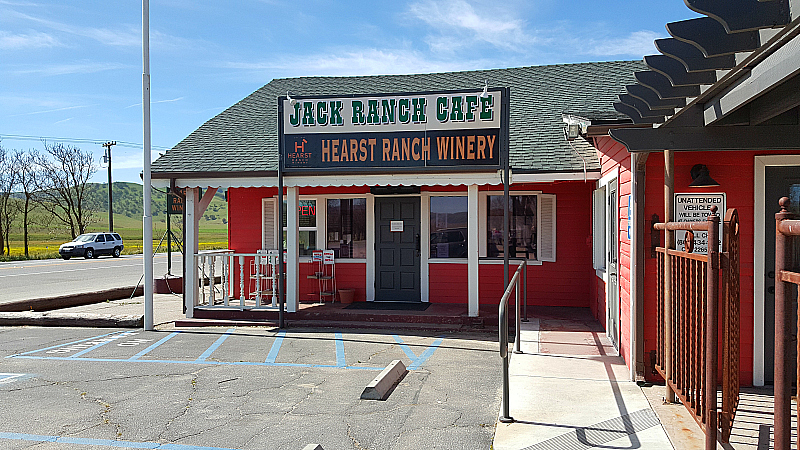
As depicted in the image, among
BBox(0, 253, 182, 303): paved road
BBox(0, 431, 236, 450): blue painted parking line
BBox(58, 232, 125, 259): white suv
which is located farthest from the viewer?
BBox(58, 232, 125, 259): white suv

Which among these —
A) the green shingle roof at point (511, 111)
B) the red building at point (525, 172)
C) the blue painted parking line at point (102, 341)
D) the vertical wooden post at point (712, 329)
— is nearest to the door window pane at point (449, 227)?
the red building at point (525, 172)

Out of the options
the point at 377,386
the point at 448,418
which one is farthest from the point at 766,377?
the point at 377,386

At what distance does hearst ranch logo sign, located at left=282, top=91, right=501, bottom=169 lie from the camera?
9914 millimetres

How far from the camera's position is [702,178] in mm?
5918

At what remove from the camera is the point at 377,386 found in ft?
20.5

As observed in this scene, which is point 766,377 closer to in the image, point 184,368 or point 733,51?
point 733,51

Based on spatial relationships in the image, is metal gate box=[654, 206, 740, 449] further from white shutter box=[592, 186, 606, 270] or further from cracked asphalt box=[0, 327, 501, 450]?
white shutter box=[592, 186, 606, 270]

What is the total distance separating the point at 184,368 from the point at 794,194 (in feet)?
23.0

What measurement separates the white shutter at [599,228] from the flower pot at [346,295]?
Result: 4643 mm

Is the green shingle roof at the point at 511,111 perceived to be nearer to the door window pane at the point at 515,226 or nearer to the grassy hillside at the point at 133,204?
the door window pane at the point at 515,226

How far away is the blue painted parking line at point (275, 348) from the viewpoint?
812cm

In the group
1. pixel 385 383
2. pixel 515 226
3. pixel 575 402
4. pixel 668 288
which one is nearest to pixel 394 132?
pixel 515 226

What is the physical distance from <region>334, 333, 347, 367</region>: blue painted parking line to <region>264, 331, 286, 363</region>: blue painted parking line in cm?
82

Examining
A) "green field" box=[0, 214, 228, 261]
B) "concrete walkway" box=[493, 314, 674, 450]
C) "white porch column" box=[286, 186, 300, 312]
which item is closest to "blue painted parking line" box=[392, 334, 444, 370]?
"concrete walkway" box=[493, 314, 674, 450]
